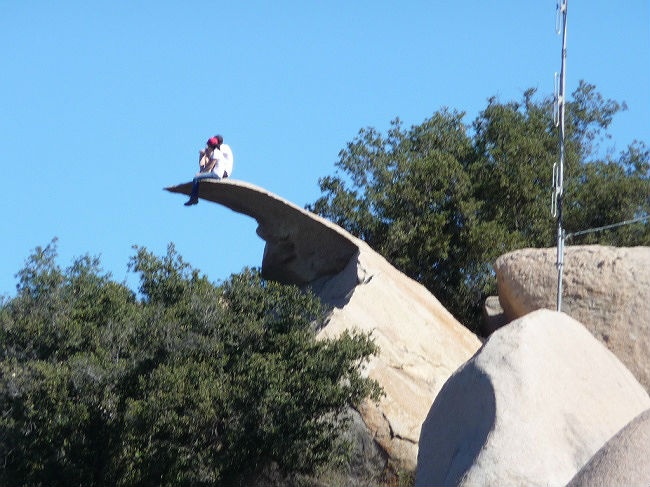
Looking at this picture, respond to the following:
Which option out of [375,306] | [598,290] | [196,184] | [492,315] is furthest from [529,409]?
[492,315]

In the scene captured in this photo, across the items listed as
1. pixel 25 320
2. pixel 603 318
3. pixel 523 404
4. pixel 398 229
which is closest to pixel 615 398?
pixel 523 404

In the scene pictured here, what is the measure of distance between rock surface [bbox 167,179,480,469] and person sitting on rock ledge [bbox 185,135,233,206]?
0.16 metres

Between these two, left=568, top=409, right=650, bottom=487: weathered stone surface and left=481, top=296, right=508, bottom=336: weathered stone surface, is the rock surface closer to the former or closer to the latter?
left=481, top=296, right=508, bottom=336: weathered stone surface

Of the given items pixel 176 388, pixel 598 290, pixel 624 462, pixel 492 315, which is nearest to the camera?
pixel 624 462

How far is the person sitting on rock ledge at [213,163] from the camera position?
20.2 m

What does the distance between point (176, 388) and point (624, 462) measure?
867cm

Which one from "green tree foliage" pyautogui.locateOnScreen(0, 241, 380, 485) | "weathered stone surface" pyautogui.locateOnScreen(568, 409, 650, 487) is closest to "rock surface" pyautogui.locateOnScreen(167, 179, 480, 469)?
"green tree foliage" pyautogui.locateOnScreen(0, 241, 380, 485)

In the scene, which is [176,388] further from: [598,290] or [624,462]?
[624,462]

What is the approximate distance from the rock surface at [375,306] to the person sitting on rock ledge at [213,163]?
0.16 meters

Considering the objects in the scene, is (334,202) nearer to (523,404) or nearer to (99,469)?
(99,469)

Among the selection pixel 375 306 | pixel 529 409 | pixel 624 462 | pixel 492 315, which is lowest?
pixel 624 462

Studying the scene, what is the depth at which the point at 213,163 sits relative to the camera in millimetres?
20344

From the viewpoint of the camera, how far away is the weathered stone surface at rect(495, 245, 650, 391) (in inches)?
764

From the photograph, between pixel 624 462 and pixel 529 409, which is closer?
pixel 624 462
